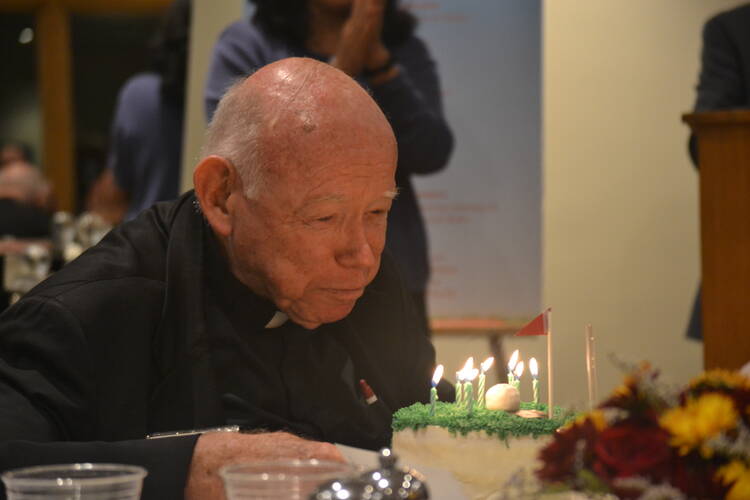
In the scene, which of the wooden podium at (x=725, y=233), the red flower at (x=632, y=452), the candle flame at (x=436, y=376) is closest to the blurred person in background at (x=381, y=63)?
the wooden podium at (x=725, y=233)

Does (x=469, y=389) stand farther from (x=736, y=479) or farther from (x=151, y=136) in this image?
(x=151, y=136)

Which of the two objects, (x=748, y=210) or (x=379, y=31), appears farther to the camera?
(x=379, y=31)

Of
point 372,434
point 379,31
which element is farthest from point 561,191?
point 372,434

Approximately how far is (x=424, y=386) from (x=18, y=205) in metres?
6.13

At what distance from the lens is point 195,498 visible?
1540mm

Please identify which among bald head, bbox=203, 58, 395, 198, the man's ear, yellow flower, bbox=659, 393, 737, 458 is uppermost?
bald head, bbox=203, 58, 395, 198

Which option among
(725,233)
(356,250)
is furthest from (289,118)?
(725,233)

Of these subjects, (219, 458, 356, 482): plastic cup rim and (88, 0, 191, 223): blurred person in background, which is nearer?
(219, 458, 356, 482): plastic cup rim

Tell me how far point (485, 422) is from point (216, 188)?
0.72 meters

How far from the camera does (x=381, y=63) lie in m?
4.33

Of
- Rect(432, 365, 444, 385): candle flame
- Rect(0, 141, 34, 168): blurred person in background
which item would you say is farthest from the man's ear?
Rect(0, 141, 34, 168): blurred person in background

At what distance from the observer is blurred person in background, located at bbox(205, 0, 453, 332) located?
430 centimetres

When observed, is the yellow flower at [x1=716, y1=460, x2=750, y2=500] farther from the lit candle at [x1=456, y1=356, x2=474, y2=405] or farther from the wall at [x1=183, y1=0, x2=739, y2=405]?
the wall at [x1=183, y1=0, x2=739, y2=405]

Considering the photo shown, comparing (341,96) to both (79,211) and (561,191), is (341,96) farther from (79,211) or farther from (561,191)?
(79,211)
